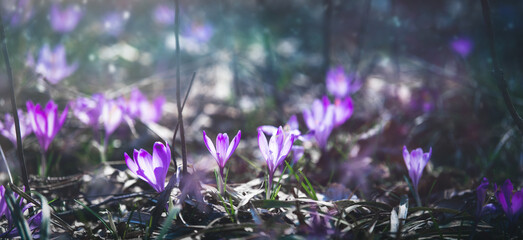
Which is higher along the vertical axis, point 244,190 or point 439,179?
point 244,190

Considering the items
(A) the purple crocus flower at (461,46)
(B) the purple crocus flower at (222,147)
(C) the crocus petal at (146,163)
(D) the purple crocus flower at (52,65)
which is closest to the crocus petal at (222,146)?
(B) the purple crocus flower at (222,147)

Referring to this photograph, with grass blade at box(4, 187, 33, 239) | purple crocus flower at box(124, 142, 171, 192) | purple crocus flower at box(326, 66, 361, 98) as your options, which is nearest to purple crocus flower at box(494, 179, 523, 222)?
purple crocus flower at box(124, 142, 171, 192)

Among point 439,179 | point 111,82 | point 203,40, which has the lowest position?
point 439,179

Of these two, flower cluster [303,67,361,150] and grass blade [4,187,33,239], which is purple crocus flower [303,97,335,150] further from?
grass blade [4,187,33,239]

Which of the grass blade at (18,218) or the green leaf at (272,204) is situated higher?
the grass blade at (18,218)

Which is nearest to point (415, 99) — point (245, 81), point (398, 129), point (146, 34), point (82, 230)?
point (398, 129)

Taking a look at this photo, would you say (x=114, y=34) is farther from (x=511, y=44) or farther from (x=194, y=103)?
(x=511, y=44)

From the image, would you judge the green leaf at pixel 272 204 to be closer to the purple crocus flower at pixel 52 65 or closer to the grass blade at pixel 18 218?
the grass blade at pixel 18 218
